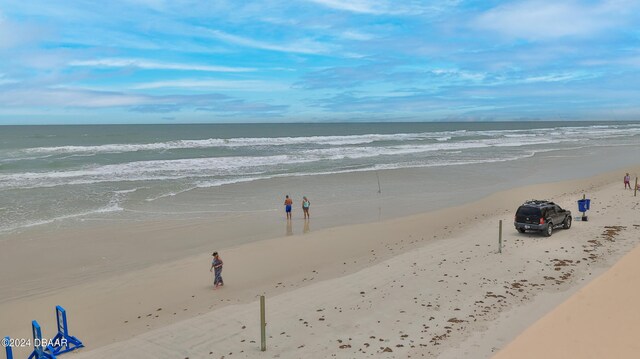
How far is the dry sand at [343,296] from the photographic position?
9117 millimetres

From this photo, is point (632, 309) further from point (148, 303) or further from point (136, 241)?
point (136, 241)

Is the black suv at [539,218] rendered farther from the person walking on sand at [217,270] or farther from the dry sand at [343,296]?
the person walking on sand at [217,270]

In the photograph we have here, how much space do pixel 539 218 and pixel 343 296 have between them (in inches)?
350

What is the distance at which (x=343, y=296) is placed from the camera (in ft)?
37.3

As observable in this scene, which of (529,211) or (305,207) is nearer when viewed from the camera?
(529,211)

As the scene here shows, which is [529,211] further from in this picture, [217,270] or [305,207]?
[217,270]

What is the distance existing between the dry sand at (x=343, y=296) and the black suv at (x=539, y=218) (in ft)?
1.45

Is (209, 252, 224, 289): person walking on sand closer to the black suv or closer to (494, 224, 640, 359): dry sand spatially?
(494, 224, 640, 359): dry sand

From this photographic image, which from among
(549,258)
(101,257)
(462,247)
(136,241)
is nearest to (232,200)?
(136,241)

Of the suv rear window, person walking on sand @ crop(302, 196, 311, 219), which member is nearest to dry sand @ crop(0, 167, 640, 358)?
the suv rear window

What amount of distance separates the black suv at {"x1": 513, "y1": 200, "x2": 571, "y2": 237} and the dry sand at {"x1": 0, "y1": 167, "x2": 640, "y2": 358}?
1.45ft

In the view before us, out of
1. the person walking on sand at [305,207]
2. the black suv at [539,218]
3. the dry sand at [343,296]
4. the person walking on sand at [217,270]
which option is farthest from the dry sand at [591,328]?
the person walking on sand at [305,207]

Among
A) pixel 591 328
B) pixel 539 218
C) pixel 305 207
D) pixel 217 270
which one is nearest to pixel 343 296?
pixel 217 270

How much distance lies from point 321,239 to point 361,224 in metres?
2.86
